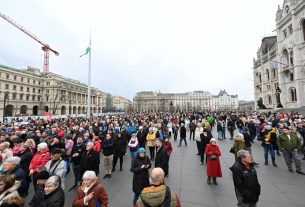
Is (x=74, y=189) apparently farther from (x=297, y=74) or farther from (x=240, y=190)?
(x=297, y=74)

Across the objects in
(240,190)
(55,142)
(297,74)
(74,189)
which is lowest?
(74,189)

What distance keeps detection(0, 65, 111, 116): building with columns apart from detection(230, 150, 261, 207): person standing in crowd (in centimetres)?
5286

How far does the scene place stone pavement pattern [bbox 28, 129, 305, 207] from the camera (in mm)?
4477

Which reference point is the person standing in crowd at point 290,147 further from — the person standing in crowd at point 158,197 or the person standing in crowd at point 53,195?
the person standing in crowd at point 53,195

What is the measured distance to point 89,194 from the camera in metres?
2.79

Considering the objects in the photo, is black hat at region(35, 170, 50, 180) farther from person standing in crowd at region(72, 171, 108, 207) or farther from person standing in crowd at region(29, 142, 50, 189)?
person standing in crowd at region(29, 142, 50, 189)

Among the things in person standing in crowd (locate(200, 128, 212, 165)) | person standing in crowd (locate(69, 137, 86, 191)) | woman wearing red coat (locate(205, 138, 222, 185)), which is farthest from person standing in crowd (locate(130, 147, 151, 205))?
person standing in crowd (locate(200, 128, 212, 165))

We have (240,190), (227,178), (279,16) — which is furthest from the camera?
(279,16)

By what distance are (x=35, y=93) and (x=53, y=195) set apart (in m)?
76.9

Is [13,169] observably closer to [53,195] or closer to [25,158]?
[25,158]

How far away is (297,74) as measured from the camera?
28.4 meters

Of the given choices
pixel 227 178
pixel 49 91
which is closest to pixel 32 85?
pixel 49 91

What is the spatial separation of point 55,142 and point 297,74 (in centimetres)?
3813

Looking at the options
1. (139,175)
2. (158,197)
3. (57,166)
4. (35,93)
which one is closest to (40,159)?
(57,166)
